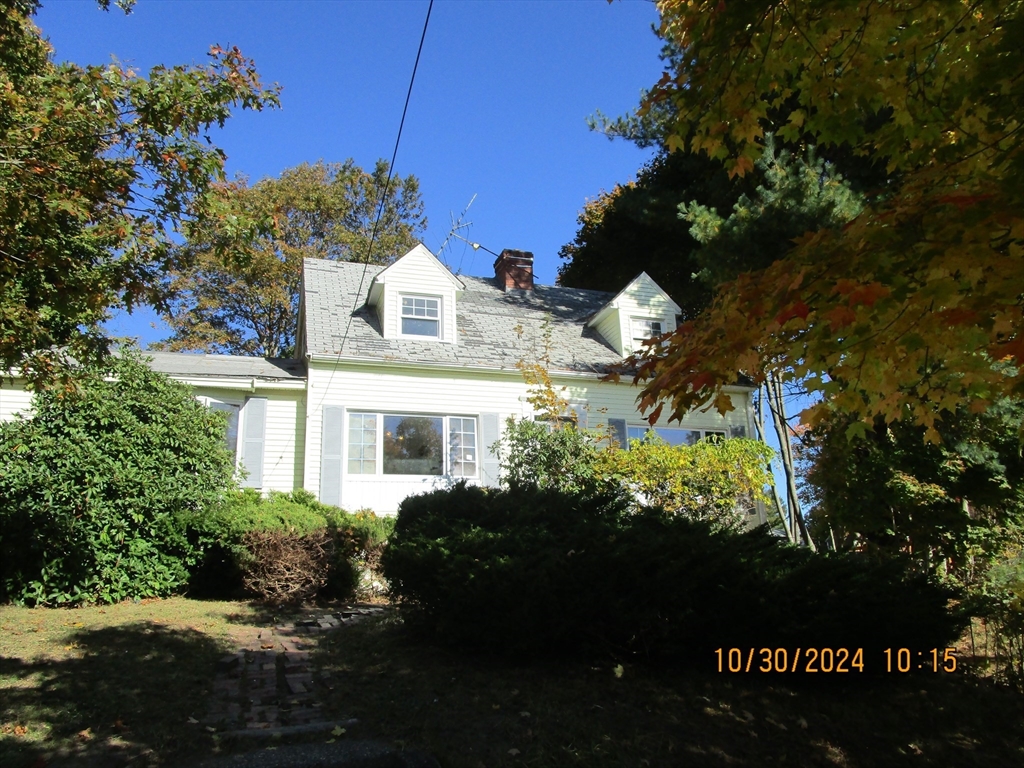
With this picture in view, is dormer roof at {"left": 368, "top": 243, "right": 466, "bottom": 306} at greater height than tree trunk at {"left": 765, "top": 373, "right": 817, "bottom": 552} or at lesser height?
greater

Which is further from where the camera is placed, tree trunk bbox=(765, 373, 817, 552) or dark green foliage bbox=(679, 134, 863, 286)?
tree trunk bbox=(765, 373, 817, 552)

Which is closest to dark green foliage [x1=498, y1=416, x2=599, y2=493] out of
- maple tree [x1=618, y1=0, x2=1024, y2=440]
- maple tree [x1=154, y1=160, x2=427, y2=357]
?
maple tree [x1=618, y1=0, x2=1024, y2=440]

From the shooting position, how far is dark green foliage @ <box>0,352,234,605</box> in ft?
27.0

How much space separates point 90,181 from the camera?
18.7 ft

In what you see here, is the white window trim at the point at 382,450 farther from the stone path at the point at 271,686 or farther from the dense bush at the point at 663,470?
the stone path at the point at 271,686

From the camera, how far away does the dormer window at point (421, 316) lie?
15.1 meters

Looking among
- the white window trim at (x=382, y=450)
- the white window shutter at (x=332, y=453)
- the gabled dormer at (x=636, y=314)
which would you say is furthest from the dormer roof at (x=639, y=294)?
the white window shutter at (x=332, y=453)

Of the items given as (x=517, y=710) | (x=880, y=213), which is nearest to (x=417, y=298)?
(x=517, y=710)

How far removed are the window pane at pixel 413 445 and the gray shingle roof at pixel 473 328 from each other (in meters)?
1.22

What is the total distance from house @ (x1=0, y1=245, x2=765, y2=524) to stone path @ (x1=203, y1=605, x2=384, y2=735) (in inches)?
232

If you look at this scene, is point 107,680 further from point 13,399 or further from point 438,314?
point 438,314

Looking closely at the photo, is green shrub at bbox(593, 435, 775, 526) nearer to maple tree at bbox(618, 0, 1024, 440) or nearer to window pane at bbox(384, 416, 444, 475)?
window pane at bbox(384, 416, 444, 475)

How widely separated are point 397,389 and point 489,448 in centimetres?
215

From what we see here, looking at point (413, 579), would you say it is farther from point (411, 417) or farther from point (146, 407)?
point (411, 417)
